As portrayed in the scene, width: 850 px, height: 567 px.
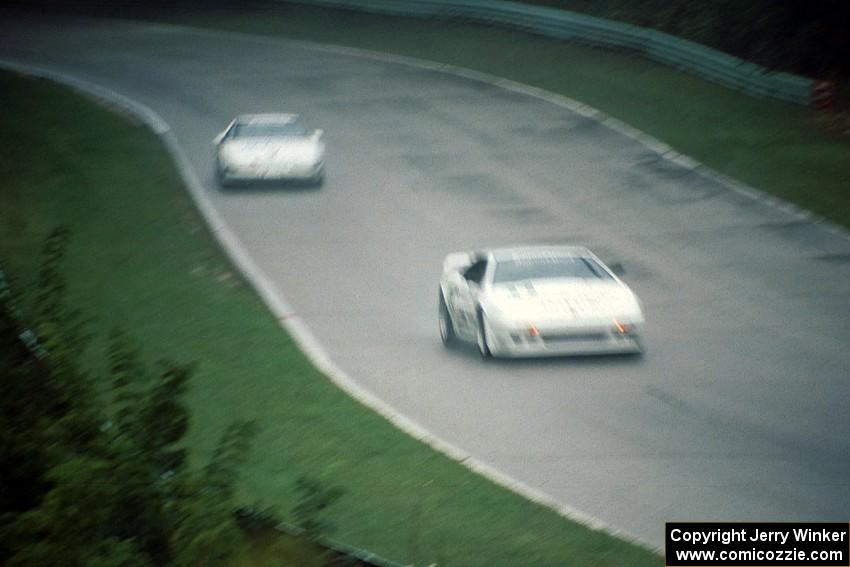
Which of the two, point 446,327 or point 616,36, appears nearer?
point 446,327

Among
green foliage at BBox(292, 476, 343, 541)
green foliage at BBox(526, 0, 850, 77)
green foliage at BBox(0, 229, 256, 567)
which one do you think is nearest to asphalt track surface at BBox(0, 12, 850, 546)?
green foliage at BBox(292, 476, 343, 541)

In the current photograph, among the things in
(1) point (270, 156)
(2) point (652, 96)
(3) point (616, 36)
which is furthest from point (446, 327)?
(3) point (616, 36)

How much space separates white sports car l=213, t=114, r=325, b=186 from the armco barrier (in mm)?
11951

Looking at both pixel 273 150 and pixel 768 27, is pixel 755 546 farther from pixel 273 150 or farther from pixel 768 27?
pixel 768 27

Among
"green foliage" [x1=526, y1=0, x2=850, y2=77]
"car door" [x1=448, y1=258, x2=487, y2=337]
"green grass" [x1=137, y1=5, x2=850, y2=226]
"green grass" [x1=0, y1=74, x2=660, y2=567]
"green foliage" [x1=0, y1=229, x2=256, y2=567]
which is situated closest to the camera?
"green foliage" [x1=0, y1=229, x2=256, y2=567]

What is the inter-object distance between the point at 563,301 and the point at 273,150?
14.1 m

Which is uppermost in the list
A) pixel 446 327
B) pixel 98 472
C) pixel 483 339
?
pixel 98 472

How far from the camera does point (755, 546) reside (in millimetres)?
8977

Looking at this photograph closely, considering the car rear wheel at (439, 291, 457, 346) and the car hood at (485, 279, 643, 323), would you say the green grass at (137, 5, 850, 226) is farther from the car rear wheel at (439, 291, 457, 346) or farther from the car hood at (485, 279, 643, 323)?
the car rear wheel at (439, 291, 457, 346)

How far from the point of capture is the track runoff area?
873 centimetres

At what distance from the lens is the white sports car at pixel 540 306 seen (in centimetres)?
1636

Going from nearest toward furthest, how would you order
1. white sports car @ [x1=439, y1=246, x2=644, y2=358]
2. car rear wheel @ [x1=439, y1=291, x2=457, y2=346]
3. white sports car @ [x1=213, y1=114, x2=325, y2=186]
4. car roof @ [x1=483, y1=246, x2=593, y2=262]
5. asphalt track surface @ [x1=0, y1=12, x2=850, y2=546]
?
asphalt track surface @ [x1=0, y1=12, x2=850, y2=546] → white sports car @ [x1=439, y1=246, x2=644, y2=358] → car roof @ [x1=483, y1=246, x2=593, y2=262] → car rear wheel @ [x1=439, y1=291, x2=457, y2=346] → white sports car @ [x1=213, y1=114, x2=325, y2=186]

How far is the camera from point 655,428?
45.6 ft

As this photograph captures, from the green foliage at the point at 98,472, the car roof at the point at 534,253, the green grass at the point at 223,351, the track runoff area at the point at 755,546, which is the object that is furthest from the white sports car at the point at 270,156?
the green foliage at the point at 98,472
